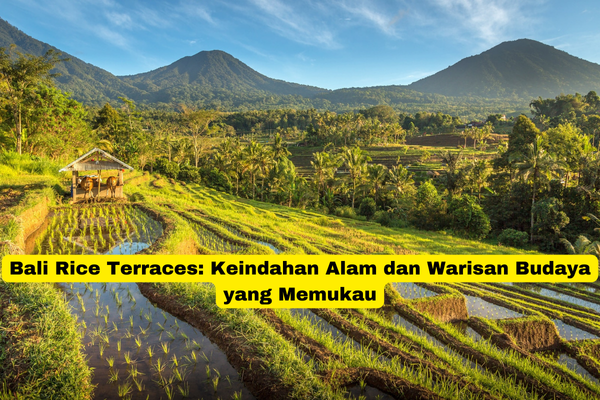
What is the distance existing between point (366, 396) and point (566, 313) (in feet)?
29.7

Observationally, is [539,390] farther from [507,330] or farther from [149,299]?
[149,299]

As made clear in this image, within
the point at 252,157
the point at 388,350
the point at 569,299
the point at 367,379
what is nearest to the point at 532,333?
the point at 388,350

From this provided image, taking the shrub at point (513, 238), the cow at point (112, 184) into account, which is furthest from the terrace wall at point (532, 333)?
the shrub at point (513, 238)

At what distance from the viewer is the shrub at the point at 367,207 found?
3392cm

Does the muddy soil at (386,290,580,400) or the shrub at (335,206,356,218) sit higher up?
the muddy soil at (386,290,580,400)

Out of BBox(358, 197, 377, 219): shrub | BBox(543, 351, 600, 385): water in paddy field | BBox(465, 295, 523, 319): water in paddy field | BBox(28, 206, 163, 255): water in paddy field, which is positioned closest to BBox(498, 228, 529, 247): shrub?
BBox(358, 197, 377, 219): shrub

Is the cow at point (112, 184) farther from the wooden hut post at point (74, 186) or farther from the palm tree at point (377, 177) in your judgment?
the palm tree at point (377, 177)

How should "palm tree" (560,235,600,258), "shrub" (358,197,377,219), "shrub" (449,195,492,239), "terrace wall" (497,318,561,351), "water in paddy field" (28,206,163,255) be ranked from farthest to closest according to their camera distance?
"shrub" (358,197,377,219) → "shrub" (449,195,492,239) → "palm tree" (560,235,600,258) → "water in paddy field" (28,206,163,255) → "terrace wall" (497,318,561,351)

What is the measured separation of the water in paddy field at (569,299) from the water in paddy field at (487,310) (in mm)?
4354

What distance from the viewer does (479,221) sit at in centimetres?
2583

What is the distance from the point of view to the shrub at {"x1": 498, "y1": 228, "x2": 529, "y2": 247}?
80.2 ft

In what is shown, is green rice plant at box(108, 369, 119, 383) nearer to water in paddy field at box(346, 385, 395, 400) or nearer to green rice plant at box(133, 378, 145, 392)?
green rice plant at box(133, 378, 145, 392)

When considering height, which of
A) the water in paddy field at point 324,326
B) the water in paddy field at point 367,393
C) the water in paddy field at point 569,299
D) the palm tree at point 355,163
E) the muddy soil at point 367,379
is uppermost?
the palm tree at point 355,163

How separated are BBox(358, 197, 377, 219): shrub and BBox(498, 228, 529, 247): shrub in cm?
1175
